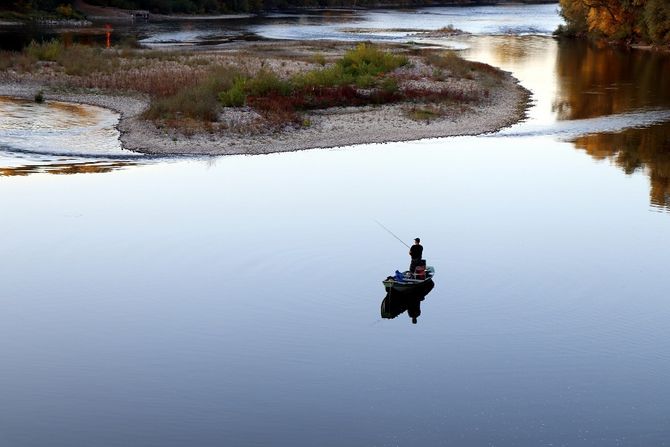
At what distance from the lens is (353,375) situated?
1750 cm

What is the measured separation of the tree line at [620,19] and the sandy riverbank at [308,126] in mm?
38059

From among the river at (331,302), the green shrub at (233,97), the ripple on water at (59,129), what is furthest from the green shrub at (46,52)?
the river at (331,302)

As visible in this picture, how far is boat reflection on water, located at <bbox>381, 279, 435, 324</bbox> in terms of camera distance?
814 inches

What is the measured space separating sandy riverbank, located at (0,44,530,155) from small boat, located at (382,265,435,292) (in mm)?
18406

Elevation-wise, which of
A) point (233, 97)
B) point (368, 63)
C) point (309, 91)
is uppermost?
point (368, 63)

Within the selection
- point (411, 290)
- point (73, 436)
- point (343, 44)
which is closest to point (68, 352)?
point (73, 436)

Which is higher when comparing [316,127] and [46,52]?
[46,52]

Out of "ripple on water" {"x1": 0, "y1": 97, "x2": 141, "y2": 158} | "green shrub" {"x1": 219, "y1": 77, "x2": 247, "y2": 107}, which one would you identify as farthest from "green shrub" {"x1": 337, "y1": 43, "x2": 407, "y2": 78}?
"ripple on water" {"x1": 0, "y1": 97, "x2": 141, "y2": 158}

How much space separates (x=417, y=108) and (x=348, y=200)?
18.7 metres

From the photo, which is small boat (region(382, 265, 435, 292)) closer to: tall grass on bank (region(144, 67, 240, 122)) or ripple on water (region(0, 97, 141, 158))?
ripple on water (region(0, 97, 141, 158))

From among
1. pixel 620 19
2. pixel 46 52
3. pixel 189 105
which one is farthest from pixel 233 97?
pixel 620 19

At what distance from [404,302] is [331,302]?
169cm

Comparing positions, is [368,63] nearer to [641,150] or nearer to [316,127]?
[316,127]

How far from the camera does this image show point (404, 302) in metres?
21.1
